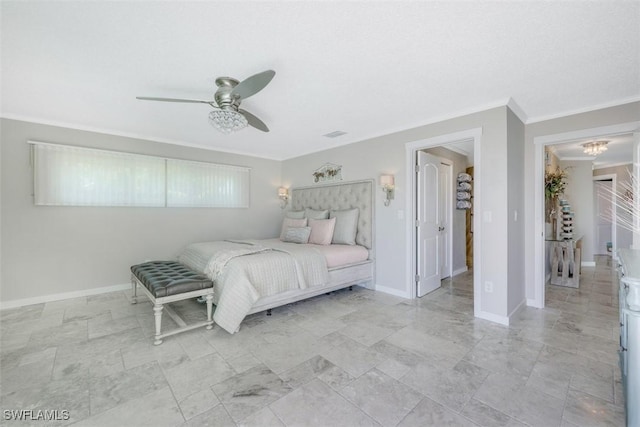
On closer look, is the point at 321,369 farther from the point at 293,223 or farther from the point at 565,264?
the point at 565,264

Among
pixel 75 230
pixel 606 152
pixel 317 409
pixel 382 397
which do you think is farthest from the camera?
pixel 606 152

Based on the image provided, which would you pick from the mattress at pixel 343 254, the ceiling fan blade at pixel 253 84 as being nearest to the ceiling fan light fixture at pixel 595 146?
the mattress at pixel 343 254

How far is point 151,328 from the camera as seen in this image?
2805mm

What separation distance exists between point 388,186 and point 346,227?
3.06 ft

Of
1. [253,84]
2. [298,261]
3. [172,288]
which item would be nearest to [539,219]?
[298,261]

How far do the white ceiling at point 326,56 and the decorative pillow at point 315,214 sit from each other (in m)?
1.77

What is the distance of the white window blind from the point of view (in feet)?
15.1

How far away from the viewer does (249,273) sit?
2.84m

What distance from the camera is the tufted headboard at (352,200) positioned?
423cm

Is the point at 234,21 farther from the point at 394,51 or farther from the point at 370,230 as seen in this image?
the point at 370,230

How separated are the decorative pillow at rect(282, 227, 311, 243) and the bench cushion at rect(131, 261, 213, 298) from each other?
5.72 feet

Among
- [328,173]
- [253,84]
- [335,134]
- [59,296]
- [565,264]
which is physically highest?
[335,134]

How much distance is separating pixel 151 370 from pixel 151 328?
871 mm

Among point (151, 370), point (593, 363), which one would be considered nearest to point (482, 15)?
point (593, 363)
